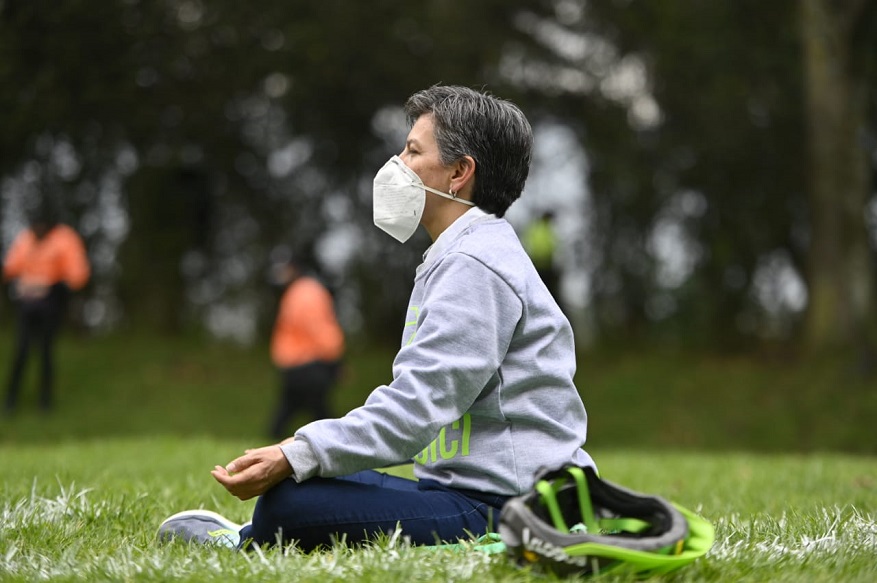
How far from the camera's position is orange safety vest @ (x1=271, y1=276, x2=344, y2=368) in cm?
1091

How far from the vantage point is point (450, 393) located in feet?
10.9

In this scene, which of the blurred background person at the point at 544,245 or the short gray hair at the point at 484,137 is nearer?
the short gray hair at the point at 484,137

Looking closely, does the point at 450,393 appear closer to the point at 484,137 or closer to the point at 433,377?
the point at 433,377

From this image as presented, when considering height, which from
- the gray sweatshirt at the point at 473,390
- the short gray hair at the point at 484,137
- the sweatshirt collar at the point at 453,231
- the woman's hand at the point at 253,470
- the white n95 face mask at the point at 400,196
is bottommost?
the woman's hand at the point at 253,470

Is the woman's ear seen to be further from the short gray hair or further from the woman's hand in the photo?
the woman's hand

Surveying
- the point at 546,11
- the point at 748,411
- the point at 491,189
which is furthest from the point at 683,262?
the point at 491,189

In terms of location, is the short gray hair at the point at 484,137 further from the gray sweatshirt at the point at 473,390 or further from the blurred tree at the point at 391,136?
the blurred tree at the point at 391,136

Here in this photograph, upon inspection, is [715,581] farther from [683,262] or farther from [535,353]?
[683,262]

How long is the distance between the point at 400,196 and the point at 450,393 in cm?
86

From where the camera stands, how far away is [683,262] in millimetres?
18484

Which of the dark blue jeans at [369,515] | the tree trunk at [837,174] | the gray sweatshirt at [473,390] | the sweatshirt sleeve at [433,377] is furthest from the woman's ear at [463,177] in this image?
the tree trunk at [837,174]

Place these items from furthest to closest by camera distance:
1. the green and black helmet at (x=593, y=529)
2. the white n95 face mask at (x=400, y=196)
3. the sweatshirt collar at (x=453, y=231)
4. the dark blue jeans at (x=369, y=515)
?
the white n95 face mask at (x=400, y=196)
the sweatshirt collar at (x=453, y=231)
the dark blue jeans at (x=369, y=515)
the green and black helmet at (x=593, y=529)

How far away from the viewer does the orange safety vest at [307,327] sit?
10914 mm

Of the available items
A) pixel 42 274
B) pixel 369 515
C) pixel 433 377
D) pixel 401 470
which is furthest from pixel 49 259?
pixel 433 377
